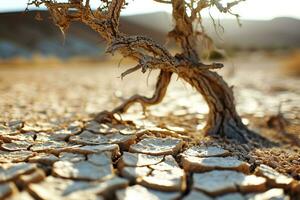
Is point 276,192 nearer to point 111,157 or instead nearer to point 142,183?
point 142,183

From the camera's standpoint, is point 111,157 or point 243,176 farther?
point 111,157

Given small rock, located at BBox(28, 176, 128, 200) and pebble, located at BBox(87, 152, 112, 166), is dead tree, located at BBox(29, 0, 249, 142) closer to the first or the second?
pebble, located at BBox(87, 152, 112, 166)

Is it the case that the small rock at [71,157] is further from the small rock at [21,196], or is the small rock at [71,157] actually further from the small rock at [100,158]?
the small rock at [21,196]

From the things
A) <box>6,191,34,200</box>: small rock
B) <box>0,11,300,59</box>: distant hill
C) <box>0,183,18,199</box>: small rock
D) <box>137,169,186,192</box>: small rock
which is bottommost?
<box>6,191,34,200</box>: small rock

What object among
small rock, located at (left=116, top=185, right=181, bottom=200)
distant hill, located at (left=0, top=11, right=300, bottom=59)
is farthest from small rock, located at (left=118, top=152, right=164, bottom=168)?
distant hill, located at (left=0, top=11, right=300, bottom=59)

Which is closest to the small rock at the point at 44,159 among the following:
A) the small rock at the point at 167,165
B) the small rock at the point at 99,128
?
the small rock at the point at 167,165

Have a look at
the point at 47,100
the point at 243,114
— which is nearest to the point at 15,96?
the point at 47,100
